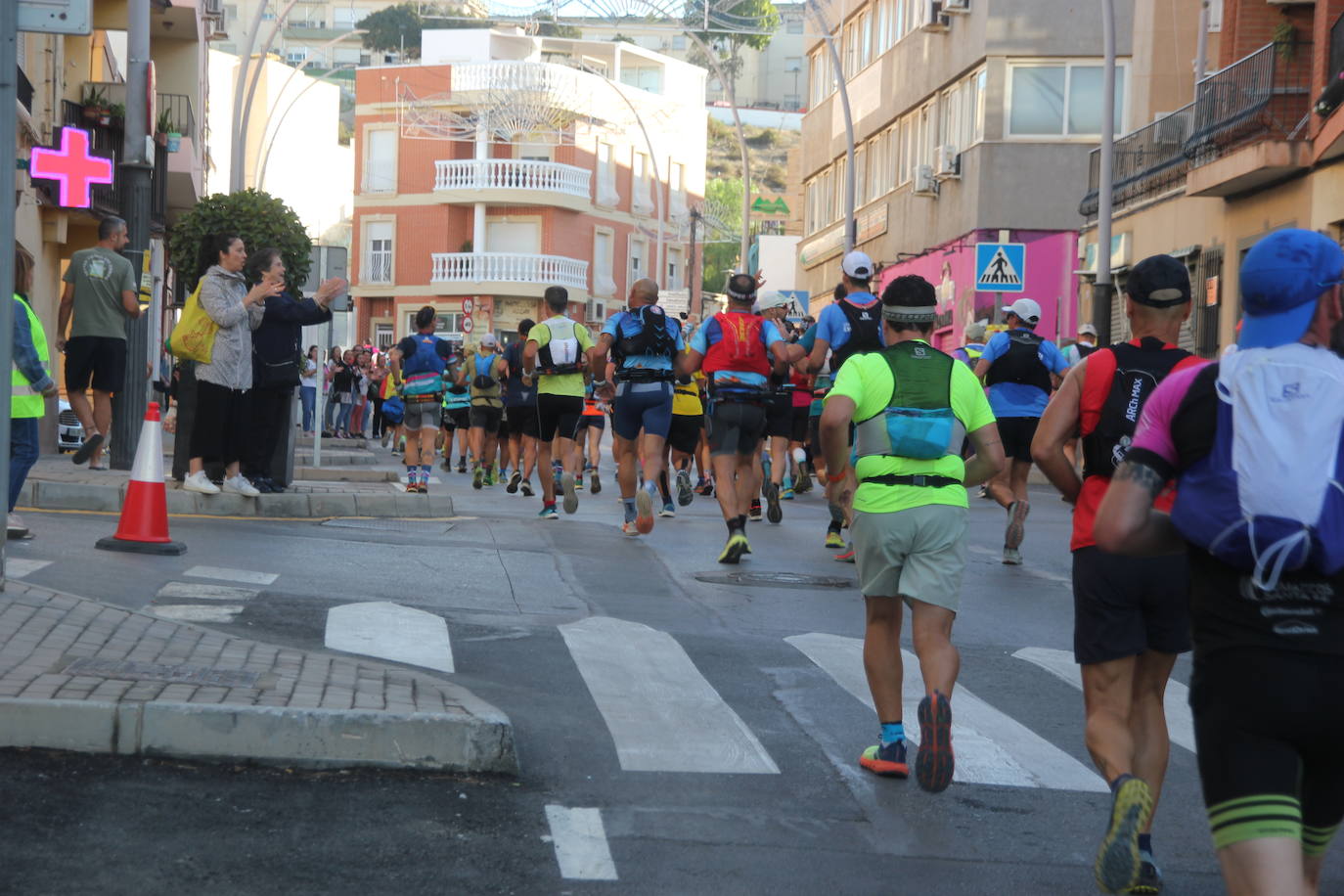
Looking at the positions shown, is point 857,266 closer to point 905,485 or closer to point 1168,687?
point 1168,687

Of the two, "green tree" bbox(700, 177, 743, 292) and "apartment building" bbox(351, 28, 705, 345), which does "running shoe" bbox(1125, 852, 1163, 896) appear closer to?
"apartment building" bbox(351, 28, 705, 345)

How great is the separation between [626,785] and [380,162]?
6985cm

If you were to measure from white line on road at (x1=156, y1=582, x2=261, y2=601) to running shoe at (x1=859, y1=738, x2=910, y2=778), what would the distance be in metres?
4.27

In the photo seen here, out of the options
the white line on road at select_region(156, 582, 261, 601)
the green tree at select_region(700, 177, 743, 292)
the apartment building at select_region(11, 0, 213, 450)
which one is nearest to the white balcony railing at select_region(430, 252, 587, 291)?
the apartment building at select_region(11, 0, 213, 450)

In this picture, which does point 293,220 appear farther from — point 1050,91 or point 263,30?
point 263,30

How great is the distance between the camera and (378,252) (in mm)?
73750

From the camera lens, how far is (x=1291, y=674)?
A: 3613 mm

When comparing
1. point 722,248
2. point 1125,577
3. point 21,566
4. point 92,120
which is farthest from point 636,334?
point 722,248

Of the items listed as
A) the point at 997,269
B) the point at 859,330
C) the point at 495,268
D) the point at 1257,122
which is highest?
the point at 1257,122

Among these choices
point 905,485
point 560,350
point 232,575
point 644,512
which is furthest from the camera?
point 560,350

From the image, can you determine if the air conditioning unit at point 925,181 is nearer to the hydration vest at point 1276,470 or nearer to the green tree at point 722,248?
the hydration vest at point 1276,470

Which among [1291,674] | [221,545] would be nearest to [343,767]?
[1291,674]

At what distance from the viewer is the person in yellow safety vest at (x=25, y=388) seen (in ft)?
35.4

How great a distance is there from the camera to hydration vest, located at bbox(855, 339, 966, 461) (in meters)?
6.45
